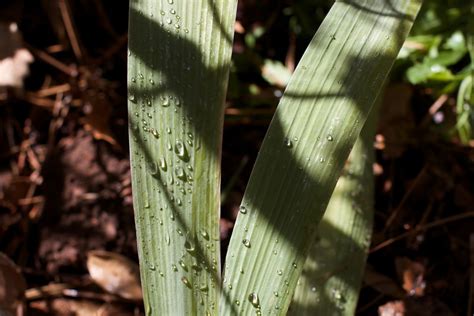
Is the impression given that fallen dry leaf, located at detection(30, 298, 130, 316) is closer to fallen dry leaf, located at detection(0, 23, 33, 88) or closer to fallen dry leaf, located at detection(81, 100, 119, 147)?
fallen dry leaf, located at detection(81, 100, 119, 147)

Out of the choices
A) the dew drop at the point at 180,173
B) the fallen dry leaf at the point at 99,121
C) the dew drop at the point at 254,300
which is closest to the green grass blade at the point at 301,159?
the dew drop at the point at 254,300

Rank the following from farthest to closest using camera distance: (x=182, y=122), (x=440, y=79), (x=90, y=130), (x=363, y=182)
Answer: (x=90, y=130)
(x=440, y=79)
(x=363, y=182)
(x=182, y=122)

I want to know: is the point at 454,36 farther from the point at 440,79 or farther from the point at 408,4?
the point at 408,4

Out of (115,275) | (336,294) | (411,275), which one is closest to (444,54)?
(411,275)

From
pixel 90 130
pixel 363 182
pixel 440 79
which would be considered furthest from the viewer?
pixel 90 130

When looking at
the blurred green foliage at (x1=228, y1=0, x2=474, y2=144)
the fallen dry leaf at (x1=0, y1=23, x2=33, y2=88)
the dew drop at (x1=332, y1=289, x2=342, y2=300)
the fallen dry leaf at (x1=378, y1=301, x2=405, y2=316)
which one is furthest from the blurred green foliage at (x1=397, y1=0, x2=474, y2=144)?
the fallen dry leaf at (x1=0, y1=23, x2=33, y2=88)

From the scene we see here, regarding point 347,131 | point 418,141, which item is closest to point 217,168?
point 347,131

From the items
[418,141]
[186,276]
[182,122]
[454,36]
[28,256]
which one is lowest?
[28,256]

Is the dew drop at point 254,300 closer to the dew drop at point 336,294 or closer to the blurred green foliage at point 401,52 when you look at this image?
the dew drop at point 336,294
